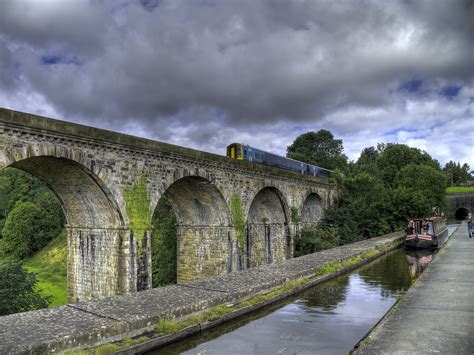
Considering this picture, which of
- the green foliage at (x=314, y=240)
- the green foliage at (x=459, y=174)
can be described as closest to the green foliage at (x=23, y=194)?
the green foliage at (x=314, y=240)

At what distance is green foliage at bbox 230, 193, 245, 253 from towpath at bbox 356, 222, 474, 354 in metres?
9.97

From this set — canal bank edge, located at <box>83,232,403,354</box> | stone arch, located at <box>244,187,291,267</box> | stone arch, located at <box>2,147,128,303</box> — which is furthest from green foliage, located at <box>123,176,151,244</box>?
stone arch, located at <box>244,187,291,267</box>

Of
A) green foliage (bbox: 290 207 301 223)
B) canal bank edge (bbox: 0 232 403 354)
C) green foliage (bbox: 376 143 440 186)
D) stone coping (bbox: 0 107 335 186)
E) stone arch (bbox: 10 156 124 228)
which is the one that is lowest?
canal bank edge (bbox: 0 232 403 354)

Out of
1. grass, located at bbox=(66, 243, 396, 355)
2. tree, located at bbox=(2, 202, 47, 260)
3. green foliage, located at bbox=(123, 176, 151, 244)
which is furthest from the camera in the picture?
tree, located at bbox=(2, 202, 47, 260)

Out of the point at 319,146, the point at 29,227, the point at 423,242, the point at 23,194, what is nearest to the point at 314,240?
the point at 423,242

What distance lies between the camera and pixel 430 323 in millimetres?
5164

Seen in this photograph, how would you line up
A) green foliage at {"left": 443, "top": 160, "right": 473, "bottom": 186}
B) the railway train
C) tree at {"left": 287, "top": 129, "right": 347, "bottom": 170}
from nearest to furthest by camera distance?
1. the railway train
2. tree at {"left": 287, "top": 129, "right": 347, "bottom": 170}
3. green foliage at {"left": 443, "top": 160, "right": 473, "bottom": 186}

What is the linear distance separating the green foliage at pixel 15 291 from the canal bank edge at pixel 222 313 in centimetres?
777

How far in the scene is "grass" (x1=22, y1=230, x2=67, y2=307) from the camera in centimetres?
2791

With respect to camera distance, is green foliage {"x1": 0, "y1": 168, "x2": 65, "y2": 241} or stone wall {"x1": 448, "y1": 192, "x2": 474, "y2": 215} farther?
stone wall {"x1": 448, "y1": 192, "x2": 474, "y2": 215}

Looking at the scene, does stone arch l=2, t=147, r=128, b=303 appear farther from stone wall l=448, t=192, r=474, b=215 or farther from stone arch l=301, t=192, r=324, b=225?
stone wall l=448, t=192, r=474, b=215

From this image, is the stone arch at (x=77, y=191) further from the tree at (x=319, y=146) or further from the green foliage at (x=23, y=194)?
the tree at (x=319, y=146)

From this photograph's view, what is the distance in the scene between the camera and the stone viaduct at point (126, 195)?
10273 millimetres

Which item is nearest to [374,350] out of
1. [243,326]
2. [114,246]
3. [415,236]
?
[243,326]
